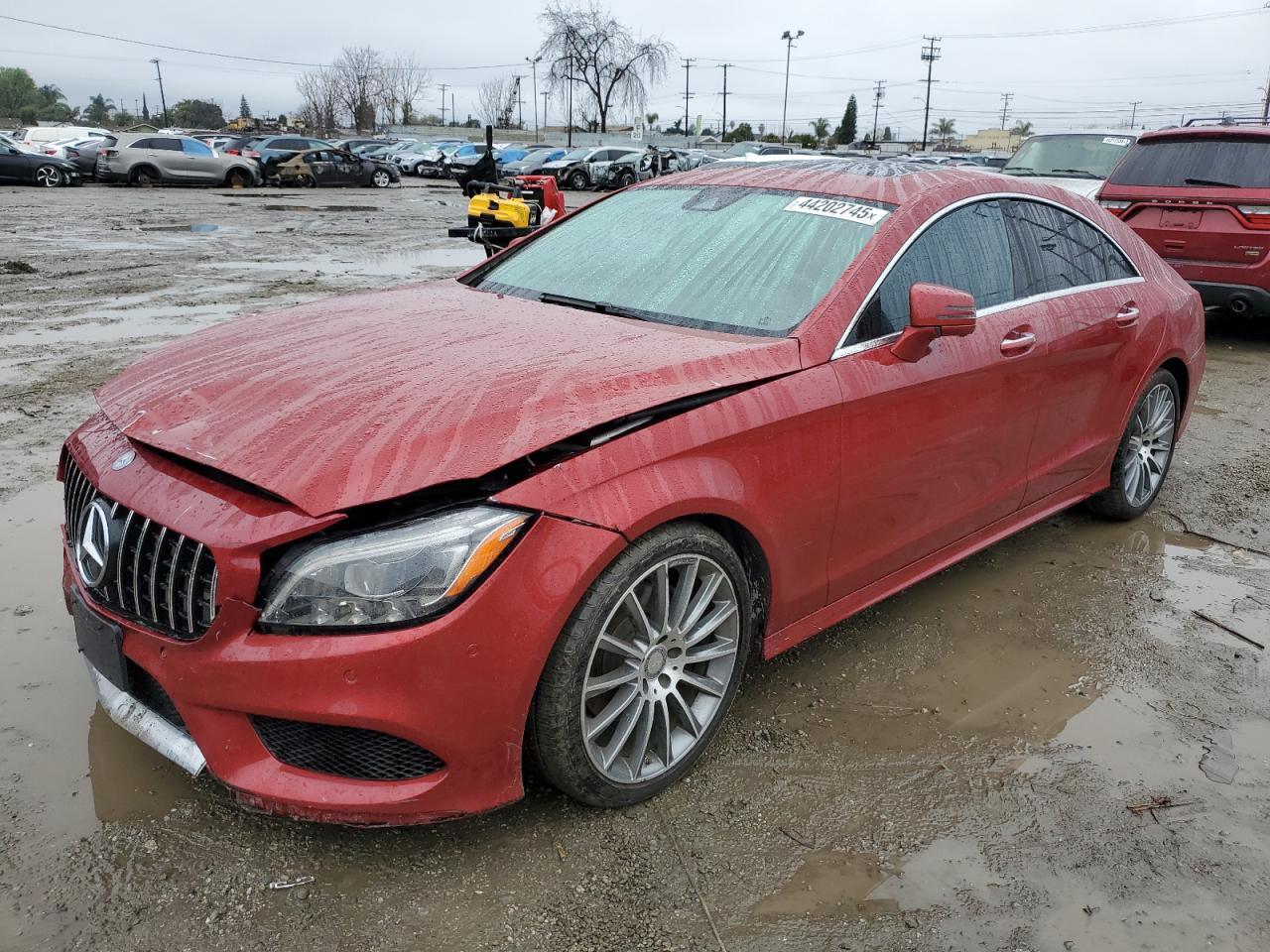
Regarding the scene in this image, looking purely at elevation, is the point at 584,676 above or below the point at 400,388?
below

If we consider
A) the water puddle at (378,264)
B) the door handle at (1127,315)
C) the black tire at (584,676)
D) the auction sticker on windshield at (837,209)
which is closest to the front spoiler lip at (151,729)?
the black tire at (584,676)

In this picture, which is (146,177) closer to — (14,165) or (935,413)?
(14,165)

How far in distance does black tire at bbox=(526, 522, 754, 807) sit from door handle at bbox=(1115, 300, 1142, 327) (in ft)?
7.79

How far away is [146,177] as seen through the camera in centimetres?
2580

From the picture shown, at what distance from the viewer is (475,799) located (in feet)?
7.27

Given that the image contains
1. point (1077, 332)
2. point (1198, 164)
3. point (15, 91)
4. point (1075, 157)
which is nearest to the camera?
point (1077, 332)

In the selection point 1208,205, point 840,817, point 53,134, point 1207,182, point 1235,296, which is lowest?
point 840,817

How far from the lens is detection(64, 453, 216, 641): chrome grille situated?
2086 mm

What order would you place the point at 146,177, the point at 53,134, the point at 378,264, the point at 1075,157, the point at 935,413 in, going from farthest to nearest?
the point at 53,134
the point at 146,177
the point at 378,264
the point at 1075,157
the point at 935,413

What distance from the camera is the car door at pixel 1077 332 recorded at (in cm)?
367

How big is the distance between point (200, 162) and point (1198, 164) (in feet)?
81.7

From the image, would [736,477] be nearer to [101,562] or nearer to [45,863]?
[101,562]

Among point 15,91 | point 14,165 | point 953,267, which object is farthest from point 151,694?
point 15,91

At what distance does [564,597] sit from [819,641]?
5.19 ft
